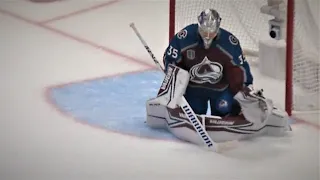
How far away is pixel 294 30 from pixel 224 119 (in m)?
0.72

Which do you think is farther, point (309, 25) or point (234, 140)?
point (309, 25)

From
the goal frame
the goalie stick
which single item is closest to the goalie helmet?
the goalie stick

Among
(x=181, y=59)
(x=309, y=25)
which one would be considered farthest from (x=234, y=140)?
(x=309, y=25)

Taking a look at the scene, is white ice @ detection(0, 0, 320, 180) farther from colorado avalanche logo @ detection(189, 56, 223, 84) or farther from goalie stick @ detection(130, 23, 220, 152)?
colorado avalanche logo @ detection(189, 56, 223, 84)

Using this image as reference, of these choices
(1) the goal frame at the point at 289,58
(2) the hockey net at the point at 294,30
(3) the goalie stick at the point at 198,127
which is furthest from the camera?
(2) the hockey net at the point at 294,30

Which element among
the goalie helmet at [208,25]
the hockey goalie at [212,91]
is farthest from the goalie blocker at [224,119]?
the goalie helmet at [208,25]

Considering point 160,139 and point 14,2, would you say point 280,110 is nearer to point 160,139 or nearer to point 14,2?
point 160,139

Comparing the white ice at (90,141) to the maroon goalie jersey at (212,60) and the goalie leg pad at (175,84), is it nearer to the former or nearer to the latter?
the goalie leg pad at (175,84)

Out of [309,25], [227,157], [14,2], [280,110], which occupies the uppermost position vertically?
[14,2]

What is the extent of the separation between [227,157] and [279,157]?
0.65 feet

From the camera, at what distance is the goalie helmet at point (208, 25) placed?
9.75 feet

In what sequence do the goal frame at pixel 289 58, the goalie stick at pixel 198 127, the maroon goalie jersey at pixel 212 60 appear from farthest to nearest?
the goal frame at pixel 289 58 → the maroon goalie jersey at pixel 212 60 → the goalie stick at pixel 198 127

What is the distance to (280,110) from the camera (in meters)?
3.14

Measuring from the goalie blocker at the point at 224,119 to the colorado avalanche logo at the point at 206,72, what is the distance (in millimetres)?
65
